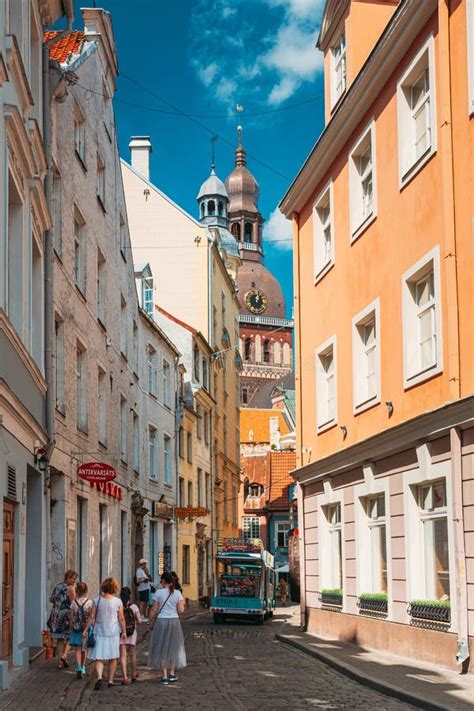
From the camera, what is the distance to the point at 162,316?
4600 cm

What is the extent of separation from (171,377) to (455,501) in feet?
89.2

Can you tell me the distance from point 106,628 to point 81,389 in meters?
10.0

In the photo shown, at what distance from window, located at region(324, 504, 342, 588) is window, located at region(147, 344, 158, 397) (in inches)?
574

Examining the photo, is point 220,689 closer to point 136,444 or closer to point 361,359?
point 361,359

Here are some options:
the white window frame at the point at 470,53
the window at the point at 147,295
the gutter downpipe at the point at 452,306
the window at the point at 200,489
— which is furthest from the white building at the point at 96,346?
the window at the point at 200,489

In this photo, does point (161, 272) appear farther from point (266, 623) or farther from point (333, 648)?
point (333, 648)

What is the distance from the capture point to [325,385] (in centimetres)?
2361

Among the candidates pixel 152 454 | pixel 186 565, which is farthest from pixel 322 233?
pixel 186 565

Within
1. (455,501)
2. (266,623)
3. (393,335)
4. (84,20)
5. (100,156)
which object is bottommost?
(266,623)

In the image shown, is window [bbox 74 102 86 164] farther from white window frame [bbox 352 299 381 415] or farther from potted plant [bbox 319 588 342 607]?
potted plant [bbox 319 588 342 607]

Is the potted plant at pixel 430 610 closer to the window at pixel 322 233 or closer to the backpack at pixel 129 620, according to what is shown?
the backpack at pixel 129 620

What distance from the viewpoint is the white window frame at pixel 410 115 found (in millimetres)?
16672

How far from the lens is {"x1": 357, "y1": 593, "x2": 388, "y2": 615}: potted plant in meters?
18.4

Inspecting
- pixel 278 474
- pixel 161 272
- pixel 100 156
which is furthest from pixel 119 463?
pixel 278 474
